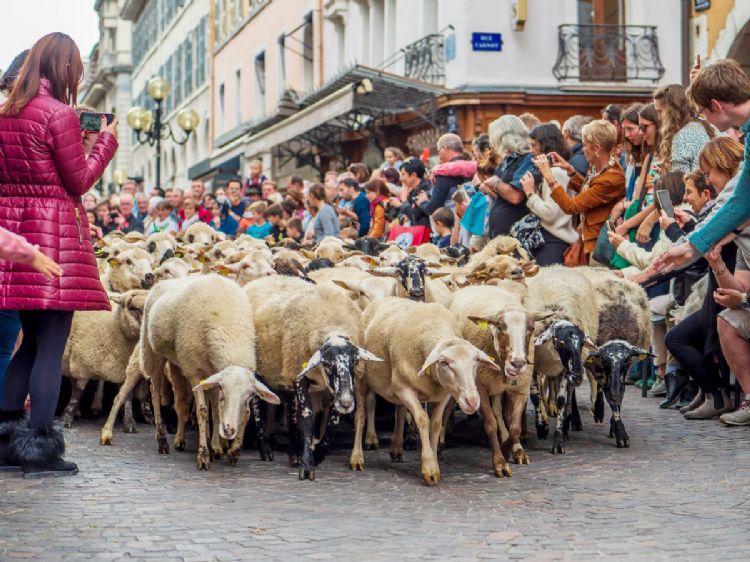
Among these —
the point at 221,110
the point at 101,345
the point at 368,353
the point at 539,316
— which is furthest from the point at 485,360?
the point at 221,110

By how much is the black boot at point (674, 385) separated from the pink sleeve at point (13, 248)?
6.53 meters

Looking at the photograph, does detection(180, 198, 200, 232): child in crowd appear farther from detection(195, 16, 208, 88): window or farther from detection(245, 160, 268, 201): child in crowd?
detection(195, 16, 208, 88): window

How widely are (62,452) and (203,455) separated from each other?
0.90 meters

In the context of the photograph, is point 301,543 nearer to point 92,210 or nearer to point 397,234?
point 397,234

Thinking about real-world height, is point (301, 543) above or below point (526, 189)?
below

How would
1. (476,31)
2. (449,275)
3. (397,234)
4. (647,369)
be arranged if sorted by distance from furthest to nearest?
(476,31) < (397,234) < (647,369) < (449,275)

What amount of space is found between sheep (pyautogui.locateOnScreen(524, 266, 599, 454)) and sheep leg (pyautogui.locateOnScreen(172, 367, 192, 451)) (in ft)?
7.88

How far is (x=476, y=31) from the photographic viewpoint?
76.7 ft

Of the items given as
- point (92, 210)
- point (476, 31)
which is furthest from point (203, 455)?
point (476, 31)

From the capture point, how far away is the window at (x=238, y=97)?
146 ft

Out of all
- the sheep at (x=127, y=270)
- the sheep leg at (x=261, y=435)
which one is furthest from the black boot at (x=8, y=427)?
the sheep at (x=127, y=270)

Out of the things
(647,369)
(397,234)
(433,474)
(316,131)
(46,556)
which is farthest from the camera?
(316,131)

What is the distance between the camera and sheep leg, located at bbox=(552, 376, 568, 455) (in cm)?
884

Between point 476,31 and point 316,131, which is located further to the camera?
point 316,131
